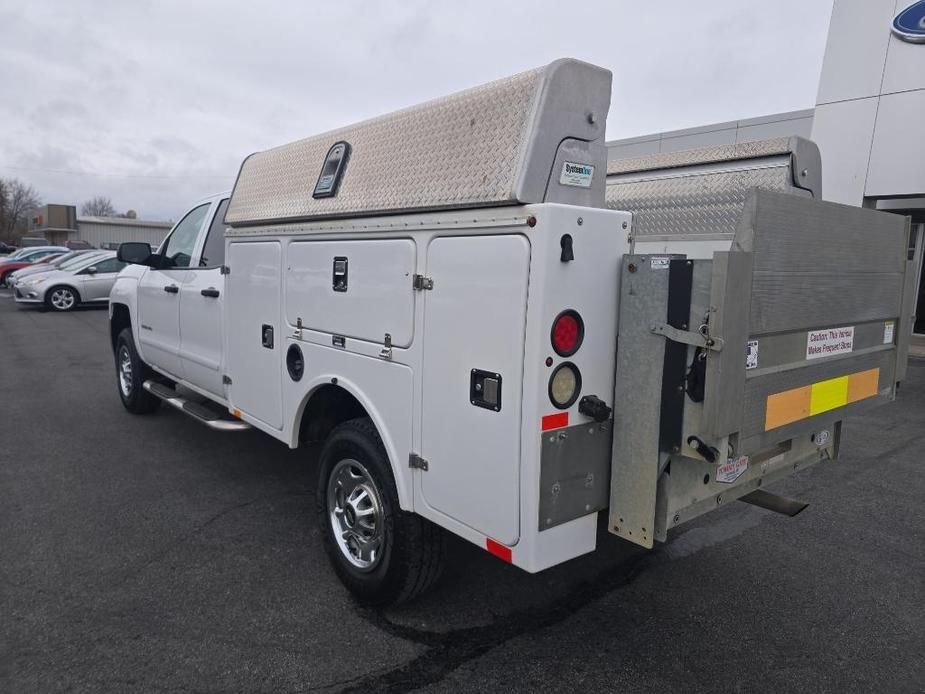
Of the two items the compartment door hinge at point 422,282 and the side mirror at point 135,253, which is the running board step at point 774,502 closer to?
the compartment door hinge at point 422,282

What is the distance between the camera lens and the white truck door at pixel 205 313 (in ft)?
15.2

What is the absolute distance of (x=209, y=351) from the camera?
4781 mm

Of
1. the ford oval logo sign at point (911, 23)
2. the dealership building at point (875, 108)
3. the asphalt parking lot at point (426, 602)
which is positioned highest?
the ford oval logo sign at point (911, 23)

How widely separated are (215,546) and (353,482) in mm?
1143

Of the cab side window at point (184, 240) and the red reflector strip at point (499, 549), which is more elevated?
the cab side window at point (184, 240)

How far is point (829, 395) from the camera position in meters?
2.83

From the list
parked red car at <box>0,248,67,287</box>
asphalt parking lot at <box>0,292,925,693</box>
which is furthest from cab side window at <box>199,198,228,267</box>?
parked red car at <box>0,248,67,287</box>

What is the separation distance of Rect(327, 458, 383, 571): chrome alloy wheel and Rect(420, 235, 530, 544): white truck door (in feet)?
1.63

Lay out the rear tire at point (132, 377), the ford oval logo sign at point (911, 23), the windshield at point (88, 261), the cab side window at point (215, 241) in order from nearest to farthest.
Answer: the cab side window at point (215, 241) → the rear tire at point (132, 377) → the ford oval logo sign at point (911, 23) → the windshield at point (88, 261)

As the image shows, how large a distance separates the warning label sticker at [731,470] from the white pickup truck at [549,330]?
→ 0.4 inches

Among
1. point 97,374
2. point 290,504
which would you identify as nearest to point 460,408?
point 290,504

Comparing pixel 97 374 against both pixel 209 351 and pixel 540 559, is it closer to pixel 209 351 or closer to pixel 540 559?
pixel 209 351

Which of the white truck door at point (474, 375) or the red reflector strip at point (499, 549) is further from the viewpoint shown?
the red reflector strip at point (499, 549)

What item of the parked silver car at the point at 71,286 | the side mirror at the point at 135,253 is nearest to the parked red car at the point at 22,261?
the parked silver car at the point at 71,286
